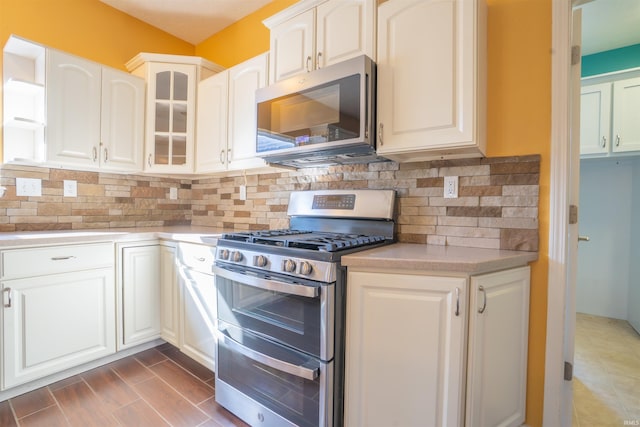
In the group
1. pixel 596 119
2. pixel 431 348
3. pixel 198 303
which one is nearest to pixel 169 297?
pixel 198 303

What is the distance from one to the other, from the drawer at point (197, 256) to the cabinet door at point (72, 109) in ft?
3.29

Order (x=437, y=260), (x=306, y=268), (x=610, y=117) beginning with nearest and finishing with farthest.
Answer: (x=437, y=260), (x=306, y=268), (x=610, y=117)

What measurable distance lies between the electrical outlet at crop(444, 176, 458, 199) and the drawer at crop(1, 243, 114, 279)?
7.01 feet

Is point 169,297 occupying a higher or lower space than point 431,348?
lower

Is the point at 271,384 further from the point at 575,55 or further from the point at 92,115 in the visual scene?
the point at 92,115

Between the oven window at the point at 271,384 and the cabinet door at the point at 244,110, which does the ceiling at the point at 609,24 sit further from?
the oven window at the point at 271,384

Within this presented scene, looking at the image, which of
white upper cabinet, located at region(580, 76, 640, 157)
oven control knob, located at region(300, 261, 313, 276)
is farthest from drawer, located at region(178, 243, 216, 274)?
white upper cabinet, located at region(580, 76, 640, 157)

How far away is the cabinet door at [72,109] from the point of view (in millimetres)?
2029

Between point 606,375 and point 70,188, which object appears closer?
point 606,375

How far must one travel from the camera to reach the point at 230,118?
230 centimetres

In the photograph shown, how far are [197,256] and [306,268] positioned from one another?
3.20ft

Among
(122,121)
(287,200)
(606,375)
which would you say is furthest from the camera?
(122,121)

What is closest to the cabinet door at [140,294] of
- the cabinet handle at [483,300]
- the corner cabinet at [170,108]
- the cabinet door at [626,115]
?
the corner cabinet at [170,108]

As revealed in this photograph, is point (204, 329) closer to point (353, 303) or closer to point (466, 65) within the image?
point (353, 303)
